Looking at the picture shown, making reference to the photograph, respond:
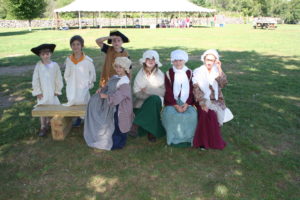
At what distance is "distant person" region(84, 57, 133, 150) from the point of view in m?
4.03

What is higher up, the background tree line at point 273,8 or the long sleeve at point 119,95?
the background tree line at point 273,8

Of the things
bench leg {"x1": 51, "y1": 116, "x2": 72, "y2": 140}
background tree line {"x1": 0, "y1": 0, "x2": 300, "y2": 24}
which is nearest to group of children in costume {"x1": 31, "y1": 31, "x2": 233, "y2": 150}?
bench leg {"x1": 51, "y1": 116, "x2": 72, "y2": 140}

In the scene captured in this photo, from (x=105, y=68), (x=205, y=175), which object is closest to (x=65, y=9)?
(x=105, y=68)

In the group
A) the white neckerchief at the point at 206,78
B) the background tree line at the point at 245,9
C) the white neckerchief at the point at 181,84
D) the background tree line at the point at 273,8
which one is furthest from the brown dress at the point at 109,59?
the background tree line at the point at 273,8

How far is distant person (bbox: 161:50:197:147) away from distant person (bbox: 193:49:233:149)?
0.11 metres

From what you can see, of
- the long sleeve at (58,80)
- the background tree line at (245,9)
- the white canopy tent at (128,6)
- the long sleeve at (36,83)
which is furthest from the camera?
the background tree line at (245,9)

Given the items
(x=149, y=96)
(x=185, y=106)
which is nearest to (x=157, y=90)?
(x=149, y=96)

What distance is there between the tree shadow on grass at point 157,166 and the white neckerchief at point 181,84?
822 millimetres

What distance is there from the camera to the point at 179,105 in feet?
13.8

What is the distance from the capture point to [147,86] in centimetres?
431

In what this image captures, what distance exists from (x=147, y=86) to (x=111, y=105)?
67 centimetres

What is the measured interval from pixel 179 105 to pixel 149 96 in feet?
1.62

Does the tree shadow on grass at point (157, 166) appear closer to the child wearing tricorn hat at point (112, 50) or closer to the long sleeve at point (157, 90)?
the long sleeve at point (157, 90)

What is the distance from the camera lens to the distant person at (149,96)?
13.5ft
